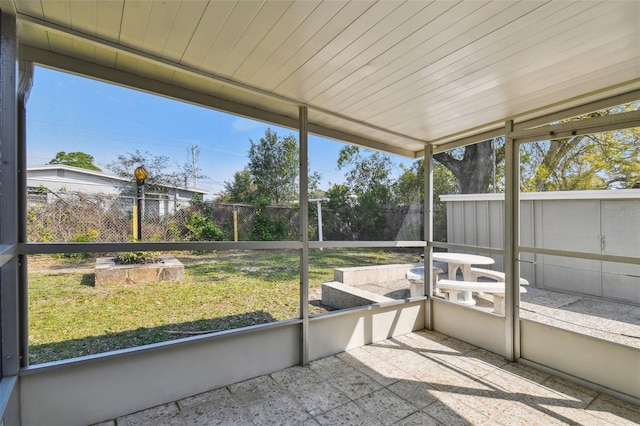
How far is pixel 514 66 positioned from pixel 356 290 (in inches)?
101

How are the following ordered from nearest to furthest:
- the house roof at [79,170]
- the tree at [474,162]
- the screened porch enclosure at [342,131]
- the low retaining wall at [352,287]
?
the screened porch enclosure at [342,131], the house roof at [79,170], the tree at [474,162], the low retaining wall at [352,287]

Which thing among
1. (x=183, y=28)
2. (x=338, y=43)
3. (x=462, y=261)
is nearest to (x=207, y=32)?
(x=183, y=28)

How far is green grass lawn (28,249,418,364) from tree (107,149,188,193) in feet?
1.82

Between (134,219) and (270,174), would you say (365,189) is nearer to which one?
(270,174)

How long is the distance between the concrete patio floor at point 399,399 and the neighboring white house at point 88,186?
1457 mm

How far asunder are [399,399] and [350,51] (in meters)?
2.44

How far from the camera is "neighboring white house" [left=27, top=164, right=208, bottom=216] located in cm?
179

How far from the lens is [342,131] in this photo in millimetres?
3215

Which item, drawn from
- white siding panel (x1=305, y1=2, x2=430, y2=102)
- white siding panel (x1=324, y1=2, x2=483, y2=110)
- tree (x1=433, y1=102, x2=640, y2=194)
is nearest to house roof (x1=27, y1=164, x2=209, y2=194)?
white siding panel (x1=305, y1=2, x2=430, y2=102)

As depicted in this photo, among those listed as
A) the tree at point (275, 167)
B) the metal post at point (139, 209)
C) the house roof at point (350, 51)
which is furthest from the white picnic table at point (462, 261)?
the metal post at point (139, 209)

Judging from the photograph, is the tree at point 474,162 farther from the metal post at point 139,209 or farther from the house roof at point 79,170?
the metal post at point 139,209

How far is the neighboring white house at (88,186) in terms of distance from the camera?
1786 millimetres

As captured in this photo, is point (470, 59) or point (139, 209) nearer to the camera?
point (470, 59)

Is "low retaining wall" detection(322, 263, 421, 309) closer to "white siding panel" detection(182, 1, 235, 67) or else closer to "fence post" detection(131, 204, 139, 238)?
"fence post" detection(131, 204, 139, 238)
